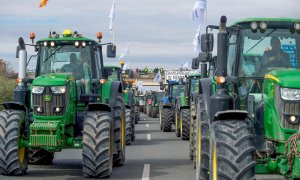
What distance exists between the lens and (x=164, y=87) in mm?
35344

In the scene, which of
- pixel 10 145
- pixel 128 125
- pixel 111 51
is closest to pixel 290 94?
pixel 10 145

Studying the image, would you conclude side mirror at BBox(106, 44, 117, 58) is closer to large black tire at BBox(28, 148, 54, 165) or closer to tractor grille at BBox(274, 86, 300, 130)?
large black tire at BBox(28, 148, 54, 165)

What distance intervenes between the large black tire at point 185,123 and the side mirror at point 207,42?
1142 cm

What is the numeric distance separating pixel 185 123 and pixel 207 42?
1194 centimetres

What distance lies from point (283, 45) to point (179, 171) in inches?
182

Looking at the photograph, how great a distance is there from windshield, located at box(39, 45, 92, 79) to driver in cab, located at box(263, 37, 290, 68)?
5.08 m

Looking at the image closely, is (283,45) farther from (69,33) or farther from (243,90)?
(69,33)

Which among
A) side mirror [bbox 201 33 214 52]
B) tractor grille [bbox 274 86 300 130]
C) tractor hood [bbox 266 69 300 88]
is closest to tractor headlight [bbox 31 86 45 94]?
side mirror [bbox 201 33 214 52]

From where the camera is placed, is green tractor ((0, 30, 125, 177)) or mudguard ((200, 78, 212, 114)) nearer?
mudguard ((200, 78, 212, 114))

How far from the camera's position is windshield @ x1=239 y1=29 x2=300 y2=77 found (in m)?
10.1

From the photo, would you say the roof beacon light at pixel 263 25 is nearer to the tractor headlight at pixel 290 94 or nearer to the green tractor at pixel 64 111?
the tractor headlight at pixel 290 94

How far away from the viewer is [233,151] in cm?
838

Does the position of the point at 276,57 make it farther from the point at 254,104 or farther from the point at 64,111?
the point at 64,111

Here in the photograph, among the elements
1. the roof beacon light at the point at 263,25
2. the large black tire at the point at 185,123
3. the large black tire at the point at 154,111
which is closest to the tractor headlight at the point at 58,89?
the roof beacon light at the point at 263,25
